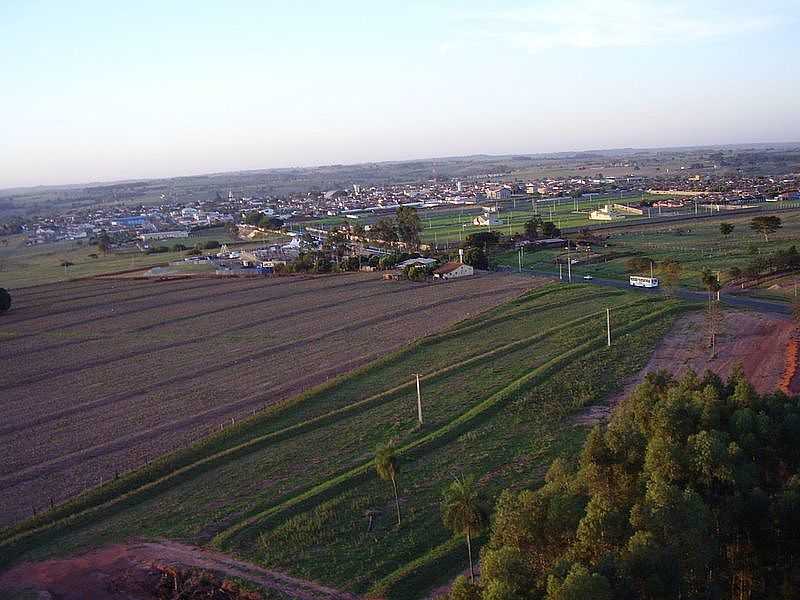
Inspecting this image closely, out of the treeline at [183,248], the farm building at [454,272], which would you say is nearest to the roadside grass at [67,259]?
the treeline at [183,248]

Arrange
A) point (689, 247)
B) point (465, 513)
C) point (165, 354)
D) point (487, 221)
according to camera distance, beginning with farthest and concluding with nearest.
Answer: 1. point (487, 221)
2. point (689, 247)
3. point (165, 354)
4. point (465, 513)

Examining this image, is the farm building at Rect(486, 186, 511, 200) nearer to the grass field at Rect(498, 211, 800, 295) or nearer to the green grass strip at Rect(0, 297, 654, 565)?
the grass field at Rect(498, 211, 800, 295)

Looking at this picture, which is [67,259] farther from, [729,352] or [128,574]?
[128,574]

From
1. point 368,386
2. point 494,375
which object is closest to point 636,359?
point 494,375

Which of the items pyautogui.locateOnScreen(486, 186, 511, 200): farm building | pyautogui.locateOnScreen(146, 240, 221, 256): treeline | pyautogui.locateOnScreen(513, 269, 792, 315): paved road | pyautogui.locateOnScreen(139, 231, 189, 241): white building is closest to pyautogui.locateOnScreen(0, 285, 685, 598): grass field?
pyautogui.locateOnScreen(513, 269, 792, 315): paved road

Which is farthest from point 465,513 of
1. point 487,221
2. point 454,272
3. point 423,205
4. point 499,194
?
point 499,194

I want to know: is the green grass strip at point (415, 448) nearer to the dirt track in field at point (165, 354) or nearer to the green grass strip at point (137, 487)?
the green grass strip at point (137, 487)
